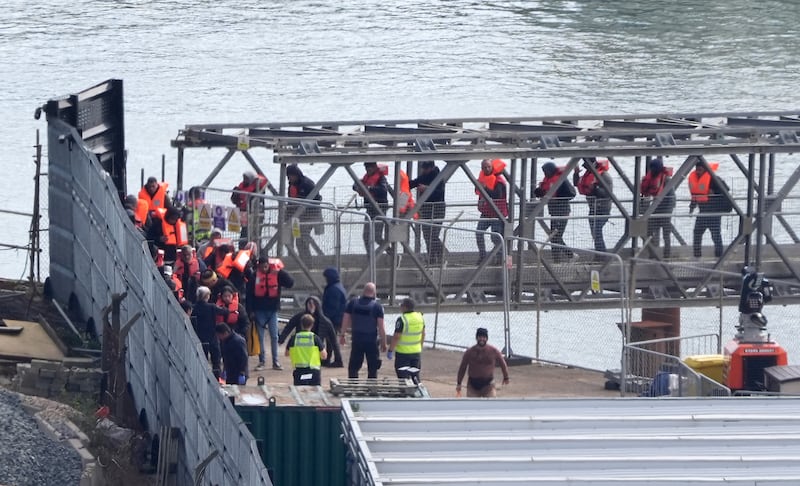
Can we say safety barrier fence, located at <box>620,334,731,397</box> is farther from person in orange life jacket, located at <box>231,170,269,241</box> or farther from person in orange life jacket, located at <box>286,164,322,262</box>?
person in orange life jacket, located at <box>231,170,269,241</box>

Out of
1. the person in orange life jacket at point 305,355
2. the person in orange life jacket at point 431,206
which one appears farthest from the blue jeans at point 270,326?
the person in orange life jacket at point 431,206

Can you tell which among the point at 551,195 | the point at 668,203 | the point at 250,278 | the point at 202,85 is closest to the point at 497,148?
the point at 551,195

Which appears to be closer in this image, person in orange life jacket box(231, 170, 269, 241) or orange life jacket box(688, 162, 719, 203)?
person in orange life jacket box(231, 170, 269, 241)

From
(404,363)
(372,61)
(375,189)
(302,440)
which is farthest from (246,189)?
(372,61)

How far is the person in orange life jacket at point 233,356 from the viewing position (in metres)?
19.7

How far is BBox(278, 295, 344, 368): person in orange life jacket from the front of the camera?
20547 millimetres

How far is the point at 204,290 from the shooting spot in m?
19.8

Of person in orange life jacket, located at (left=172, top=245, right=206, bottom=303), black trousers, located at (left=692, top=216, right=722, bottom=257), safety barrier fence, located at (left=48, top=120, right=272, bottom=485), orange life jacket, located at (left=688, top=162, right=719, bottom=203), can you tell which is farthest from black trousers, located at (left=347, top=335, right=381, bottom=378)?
orange life jacket, located at (left=688, top=162, right=719, bottom=203)

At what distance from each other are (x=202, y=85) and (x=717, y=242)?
37427mm

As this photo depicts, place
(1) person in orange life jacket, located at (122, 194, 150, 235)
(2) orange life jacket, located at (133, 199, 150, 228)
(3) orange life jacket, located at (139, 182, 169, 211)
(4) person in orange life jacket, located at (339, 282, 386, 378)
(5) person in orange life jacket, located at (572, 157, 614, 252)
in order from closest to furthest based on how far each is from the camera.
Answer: (4) person in orange life jacket, located at (339, 282, 386, 378) < (1) person in orange life jacket, located at (122, 194, 150, 235) < (2) orange life jacket, located at (133, 199, 150, 228) < (3) orange life jacket, located at (139, 182, 169, 211) < (5) person in orange life jacket, located at (572, 157, 614, 252)

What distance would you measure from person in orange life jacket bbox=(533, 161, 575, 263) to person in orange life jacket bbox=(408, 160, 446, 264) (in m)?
1.63

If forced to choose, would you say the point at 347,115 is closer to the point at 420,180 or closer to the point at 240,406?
the point at 420,180

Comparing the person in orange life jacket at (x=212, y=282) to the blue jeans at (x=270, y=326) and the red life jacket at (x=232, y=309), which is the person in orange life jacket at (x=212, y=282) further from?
the blue jeans at (x=270, y=326)

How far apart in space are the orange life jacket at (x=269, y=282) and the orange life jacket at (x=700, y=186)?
8.02 meters
